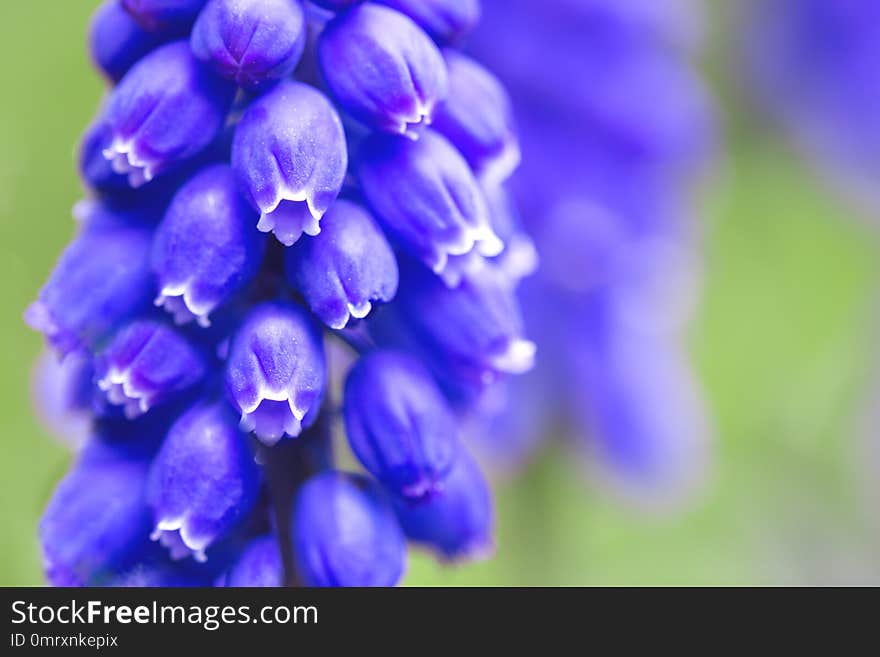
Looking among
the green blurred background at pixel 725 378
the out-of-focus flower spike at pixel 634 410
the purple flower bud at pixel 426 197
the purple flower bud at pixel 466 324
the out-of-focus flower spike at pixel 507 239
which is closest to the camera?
the purple flower bud at pixel 426 197

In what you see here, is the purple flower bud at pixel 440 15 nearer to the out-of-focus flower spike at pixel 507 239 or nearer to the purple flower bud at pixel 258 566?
the out-of-focus flower spike at pixel 507 239

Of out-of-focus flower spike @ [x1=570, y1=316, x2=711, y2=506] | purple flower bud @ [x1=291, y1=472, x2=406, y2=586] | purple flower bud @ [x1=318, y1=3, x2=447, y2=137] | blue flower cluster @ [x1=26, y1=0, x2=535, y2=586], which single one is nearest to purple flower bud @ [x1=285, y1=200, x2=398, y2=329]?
blue flower cluster @ [x1=26, y1=0, x2=535, y2=586]

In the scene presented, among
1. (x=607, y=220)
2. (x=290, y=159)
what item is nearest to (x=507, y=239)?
(x=290, y=159)

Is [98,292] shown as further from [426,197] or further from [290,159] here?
[426,197]

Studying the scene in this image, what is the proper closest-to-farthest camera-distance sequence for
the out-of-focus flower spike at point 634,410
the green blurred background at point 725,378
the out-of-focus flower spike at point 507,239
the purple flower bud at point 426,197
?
the purple flower bud at point 426,197, the out-of-focus flower spike at point 507,239, the green blurred background at point 725,378, the out-of-focus flower spike at point 634,410

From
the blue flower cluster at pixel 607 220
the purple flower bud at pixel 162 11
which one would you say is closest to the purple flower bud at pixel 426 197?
the purple flower bud at pixel 162 11
